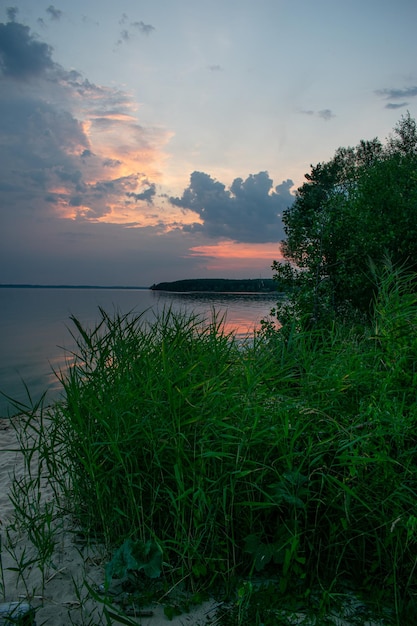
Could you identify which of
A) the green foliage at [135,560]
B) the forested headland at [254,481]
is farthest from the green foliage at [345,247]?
the green foliage at [135,560]

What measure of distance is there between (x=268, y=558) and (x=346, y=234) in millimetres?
12931

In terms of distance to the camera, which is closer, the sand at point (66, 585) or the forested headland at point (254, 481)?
the sand at point (66, 585)

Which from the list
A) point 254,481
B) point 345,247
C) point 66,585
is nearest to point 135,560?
point 66,585

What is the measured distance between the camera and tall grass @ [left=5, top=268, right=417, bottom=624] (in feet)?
10.2

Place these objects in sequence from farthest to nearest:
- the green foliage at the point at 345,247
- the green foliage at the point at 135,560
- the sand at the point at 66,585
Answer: the green foliage at the point at 345,247 < the green foliage at the point at 135,560 < the sand at the point at 66,585

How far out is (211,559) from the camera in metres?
3.17

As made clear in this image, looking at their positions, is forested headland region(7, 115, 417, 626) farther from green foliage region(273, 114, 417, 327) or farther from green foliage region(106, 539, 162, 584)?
green foliage region(273, 114, 417, 327)

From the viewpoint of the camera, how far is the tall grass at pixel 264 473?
310cm

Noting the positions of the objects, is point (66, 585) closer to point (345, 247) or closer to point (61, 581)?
point (61, 581)

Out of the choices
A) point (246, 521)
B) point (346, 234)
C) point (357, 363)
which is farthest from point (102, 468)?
point (346, 234)

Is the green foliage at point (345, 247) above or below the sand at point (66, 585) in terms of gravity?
above

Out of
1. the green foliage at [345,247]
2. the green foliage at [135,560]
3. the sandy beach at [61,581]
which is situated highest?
the green foliage at [345,247]

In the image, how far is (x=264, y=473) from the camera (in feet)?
10.5

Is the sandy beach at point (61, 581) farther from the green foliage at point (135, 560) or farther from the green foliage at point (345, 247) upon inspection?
the green foliage at point (345, 247)
